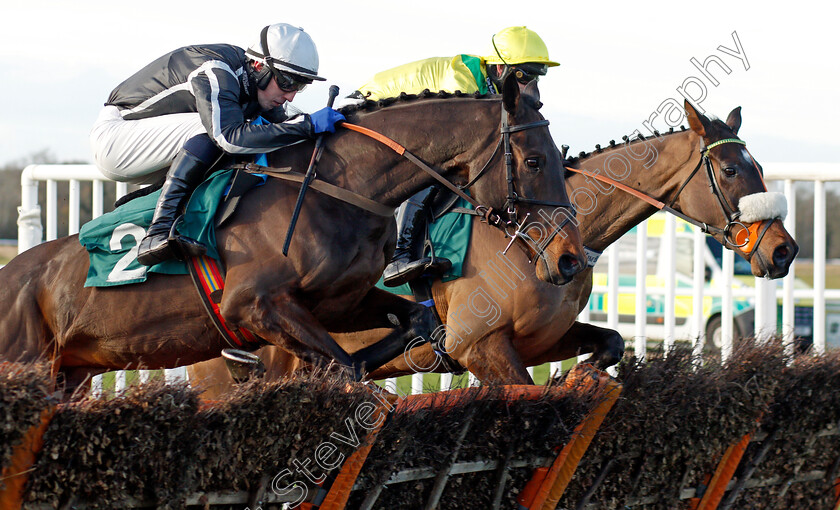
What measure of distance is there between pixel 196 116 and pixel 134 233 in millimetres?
541

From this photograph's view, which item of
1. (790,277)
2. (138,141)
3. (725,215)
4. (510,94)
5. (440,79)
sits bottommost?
(790,277)

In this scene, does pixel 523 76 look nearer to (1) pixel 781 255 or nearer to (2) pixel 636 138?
(2) pixel 636 138

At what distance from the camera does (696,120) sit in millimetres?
4379

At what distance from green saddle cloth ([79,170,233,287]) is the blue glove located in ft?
1.20

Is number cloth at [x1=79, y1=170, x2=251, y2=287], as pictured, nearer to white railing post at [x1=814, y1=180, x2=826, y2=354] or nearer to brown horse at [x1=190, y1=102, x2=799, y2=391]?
Result: brown horse at [x1=190, y1=102, x2=799, y2=391]

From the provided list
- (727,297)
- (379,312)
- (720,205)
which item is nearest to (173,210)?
(379,312)

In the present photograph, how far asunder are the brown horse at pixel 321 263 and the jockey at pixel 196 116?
0.55 ft

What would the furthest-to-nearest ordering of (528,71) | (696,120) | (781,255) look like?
(528,71)
(696,120)
(781,255)

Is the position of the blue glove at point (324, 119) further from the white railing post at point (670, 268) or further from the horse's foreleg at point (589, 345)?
the white railing post at point (670, 268)

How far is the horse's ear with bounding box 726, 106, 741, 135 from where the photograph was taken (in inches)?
179

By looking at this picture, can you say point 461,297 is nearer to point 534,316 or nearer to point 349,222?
point 534,316

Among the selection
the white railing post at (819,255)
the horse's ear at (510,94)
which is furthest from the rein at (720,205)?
the white railing post at (819,255)

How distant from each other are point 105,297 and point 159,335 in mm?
265

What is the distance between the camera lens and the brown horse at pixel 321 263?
128 inches
